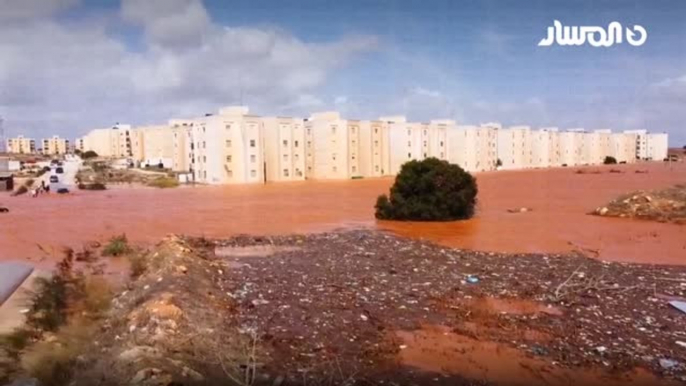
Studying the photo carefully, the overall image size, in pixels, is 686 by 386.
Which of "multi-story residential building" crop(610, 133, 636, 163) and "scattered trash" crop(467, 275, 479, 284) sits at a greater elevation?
"multi-story residential building" crop(610, 133, 636, 163)

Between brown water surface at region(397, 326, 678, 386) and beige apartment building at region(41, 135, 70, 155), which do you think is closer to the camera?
brown water surface at region(397, 326, 678, 386)

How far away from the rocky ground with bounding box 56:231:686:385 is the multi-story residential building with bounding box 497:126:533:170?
206ft

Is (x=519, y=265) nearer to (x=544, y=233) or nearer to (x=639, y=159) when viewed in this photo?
(x=544, y=233)

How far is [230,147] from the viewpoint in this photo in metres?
43.2

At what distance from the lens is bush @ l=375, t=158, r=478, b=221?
15.9 m

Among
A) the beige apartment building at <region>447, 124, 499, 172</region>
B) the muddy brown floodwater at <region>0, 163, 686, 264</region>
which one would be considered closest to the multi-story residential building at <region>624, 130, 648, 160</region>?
the beige apartment building at <region>447, 124, 499, 172</region>

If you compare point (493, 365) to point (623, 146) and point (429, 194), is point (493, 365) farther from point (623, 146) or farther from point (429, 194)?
point (623, 146)

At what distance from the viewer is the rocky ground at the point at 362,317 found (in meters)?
4.03

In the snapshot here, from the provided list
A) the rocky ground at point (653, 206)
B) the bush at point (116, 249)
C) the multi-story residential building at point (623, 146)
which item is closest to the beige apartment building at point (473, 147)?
the multi-story residential building at point (623, 146)

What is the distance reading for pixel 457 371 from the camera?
4.15 metres

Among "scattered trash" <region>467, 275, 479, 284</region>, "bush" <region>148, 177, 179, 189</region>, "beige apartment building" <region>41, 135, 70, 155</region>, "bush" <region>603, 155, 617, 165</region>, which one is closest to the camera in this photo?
"scattered trash" <region>467, 275, 479, 284</region>

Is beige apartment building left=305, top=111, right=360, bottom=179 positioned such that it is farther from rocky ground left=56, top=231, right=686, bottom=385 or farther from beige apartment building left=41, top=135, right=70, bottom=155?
beige apartment building left=41, top=135, right=70, bottom=155

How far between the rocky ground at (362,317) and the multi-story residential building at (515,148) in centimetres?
6274

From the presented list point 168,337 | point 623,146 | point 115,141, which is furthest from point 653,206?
point 115,141
